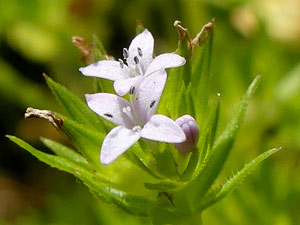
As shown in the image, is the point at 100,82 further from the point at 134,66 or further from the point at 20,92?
the point at 20,92


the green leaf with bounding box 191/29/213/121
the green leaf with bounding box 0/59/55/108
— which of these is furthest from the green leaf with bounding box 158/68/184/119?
the green leaf with bounding box 0/59/55/108

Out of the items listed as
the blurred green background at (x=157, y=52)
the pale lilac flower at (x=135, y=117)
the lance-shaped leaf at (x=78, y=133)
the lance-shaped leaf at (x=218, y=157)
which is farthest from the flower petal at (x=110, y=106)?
the blurred green background at (x=157, y=52)

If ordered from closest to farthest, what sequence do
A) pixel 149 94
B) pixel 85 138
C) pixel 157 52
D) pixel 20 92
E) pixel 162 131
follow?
1. pixel 162 131
2. pixel 149 94
3. pixel 85 138
4. pixel 20 92
5. pixel 157 52

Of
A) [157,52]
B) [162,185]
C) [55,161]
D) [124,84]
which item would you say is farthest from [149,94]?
[157,52]

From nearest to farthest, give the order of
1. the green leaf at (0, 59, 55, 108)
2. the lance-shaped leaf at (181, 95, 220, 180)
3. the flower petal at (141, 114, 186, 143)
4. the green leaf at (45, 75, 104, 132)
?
the flower petal at (141, 114, 186, 143) < the lance-shaped leaf at (181, 95, 220, 180) < the green leaf at (45, 75, 104, 132) < the green leaf at (0, 59, 55, 108)

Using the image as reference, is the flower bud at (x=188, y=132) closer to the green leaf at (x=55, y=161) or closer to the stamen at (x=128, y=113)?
the stamen at (x=128, y=113)

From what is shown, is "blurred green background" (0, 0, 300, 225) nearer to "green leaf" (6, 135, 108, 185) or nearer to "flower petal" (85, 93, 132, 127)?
"green leaf" (6, 135, 108, 185)
